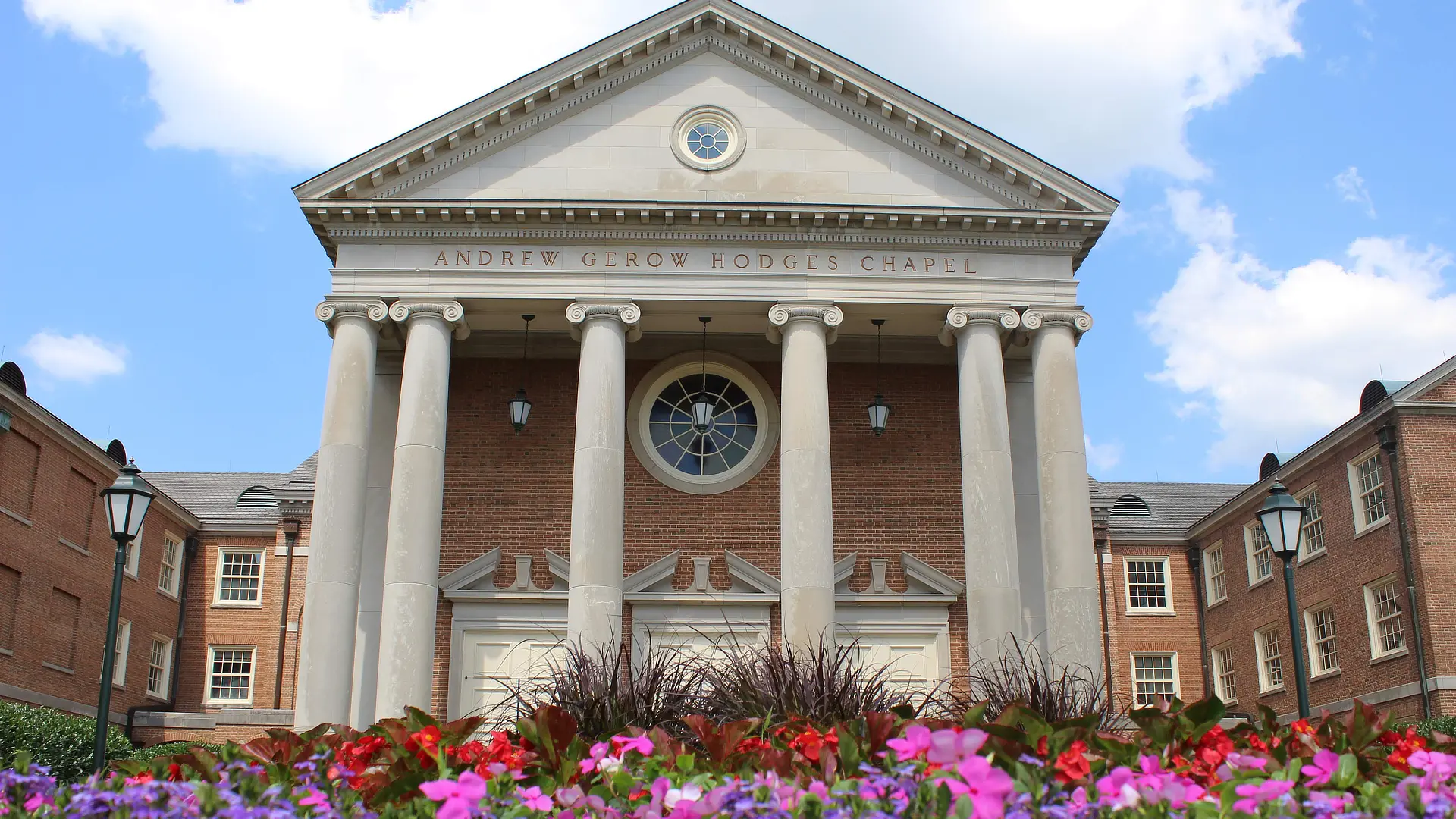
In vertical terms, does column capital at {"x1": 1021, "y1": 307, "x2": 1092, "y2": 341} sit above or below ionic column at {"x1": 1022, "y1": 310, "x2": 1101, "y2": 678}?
above

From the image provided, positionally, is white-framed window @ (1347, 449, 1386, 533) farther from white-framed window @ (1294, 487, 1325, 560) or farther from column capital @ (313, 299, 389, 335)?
column capital @ (313, 299, 389, 335)

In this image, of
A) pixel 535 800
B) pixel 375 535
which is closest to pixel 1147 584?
pixel 375 535

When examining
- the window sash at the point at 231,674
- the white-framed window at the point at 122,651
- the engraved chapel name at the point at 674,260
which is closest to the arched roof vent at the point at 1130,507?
the engraved chapel name at the point at 674,260

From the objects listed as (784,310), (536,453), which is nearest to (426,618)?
Answer: (536,453)

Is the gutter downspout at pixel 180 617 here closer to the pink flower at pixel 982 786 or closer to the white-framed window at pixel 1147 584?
the white-framed window at pixel 1147 584

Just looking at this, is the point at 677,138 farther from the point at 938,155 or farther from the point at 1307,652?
the point at 1307,652

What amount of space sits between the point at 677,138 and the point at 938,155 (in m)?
4.30

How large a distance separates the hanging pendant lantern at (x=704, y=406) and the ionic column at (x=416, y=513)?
4340mm

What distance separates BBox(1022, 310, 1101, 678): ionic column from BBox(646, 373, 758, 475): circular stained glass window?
17.7 feet

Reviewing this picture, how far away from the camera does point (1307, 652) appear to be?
104 ft

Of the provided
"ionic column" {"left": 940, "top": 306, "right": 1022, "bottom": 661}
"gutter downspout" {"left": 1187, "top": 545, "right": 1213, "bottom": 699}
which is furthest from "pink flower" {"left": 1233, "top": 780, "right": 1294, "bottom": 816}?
"gutter downspout" {"left": 1187, "top": 545, "right": 1213, "bottom": 699}

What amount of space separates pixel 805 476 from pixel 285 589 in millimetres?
24237

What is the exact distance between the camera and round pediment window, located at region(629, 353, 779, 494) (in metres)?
22.4

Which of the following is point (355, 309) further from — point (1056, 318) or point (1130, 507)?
point (1130, 507)
